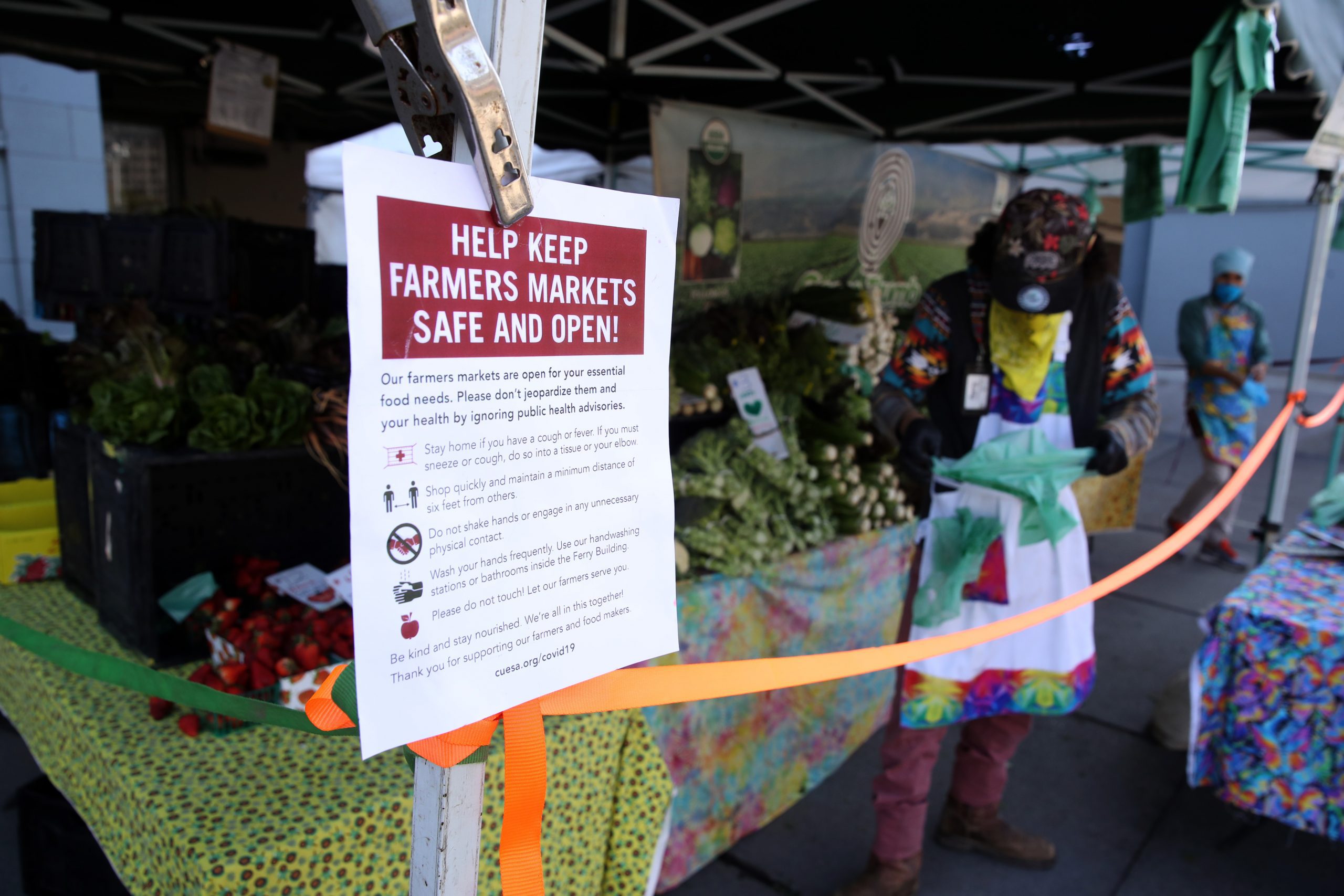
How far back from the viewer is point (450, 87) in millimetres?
706

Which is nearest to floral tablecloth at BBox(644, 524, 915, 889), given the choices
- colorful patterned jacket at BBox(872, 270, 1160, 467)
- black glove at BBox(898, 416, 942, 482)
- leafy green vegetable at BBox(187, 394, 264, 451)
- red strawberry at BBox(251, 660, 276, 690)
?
black glove at BBox(898, 416, 942, 482)

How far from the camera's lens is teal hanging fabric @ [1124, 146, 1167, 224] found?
4781 mm

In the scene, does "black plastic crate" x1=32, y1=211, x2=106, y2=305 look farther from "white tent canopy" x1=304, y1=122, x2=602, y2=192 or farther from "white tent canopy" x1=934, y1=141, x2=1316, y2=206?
"white tent canopy" x1=934, y1=141, x2=1316, y2=206

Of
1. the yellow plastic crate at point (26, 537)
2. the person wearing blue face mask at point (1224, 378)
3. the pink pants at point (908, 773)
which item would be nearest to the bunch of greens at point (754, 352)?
the pink pants at point (908, 773)

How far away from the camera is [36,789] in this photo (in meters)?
1.97

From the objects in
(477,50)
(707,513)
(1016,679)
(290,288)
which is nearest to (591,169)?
(290,288)

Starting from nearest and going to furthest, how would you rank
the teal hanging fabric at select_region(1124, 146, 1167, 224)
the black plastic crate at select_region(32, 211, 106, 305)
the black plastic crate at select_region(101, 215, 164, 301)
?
the black plastic crate at select_region(101, 215, 164, 301)
the black plastic crate at select_region(32, 211, 106, 305)
the teal hanging fabric at select_region(1124, 146, 1167, 224)

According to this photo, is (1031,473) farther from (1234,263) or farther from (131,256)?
(1234,263)

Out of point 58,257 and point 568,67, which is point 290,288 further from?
point 568,67

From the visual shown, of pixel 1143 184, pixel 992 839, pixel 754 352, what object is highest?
pixel 1143 184

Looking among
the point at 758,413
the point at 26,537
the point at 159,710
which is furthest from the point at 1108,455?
the point at 26,537

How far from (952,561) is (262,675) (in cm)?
181

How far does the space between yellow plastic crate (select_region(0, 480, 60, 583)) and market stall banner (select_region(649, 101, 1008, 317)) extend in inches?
97.3

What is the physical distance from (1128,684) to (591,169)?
5.68 m
